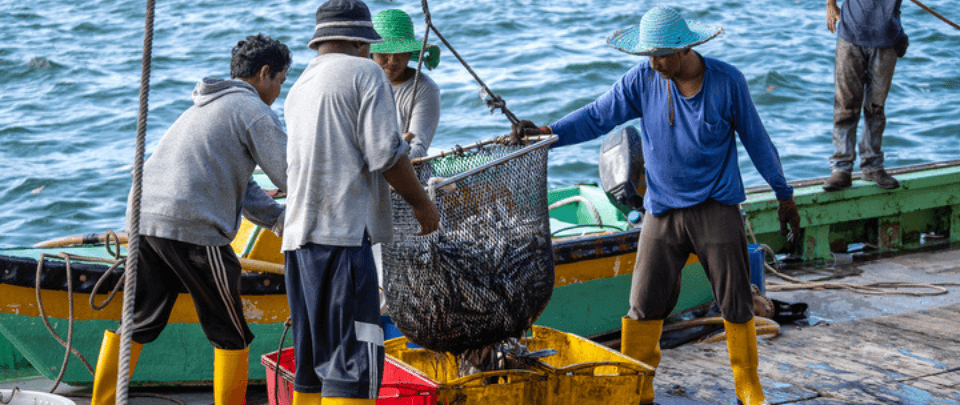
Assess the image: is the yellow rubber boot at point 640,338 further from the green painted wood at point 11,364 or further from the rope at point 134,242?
the green painted wood at point 11,364

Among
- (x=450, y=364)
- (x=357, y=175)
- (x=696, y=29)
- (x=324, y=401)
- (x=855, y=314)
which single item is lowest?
(x=855, y=314)

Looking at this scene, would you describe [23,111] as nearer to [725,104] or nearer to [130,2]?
[130,2]

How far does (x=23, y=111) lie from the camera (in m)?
14.7

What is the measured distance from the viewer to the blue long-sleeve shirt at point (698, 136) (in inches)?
141

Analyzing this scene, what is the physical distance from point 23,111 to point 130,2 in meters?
7.64

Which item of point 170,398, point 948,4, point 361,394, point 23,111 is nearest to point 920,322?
point 361,394

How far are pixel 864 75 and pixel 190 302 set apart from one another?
528 centimetres

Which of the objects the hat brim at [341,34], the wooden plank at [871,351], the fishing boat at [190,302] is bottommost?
the wooden plank at [871,351]

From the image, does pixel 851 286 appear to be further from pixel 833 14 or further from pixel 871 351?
pixel 833 14

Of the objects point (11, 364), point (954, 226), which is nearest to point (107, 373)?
point (11, 364)

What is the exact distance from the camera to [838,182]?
6910 mm

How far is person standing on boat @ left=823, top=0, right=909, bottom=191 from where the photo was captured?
6.50 metres

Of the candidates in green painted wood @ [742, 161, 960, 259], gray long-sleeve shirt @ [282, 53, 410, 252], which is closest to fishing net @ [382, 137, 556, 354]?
gray long-sleeve shirt @ [282, 53, 410, 252]

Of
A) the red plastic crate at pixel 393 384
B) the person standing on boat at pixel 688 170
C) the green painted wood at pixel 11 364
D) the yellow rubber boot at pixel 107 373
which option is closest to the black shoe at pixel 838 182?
the person standing on boat at pixel 688 170
